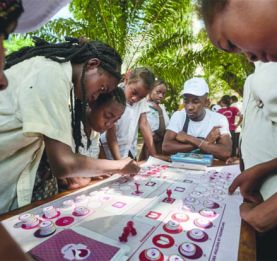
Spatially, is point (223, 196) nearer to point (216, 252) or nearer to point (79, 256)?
point (216, 252)

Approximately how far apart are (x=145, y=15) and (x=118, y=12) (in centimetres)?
49

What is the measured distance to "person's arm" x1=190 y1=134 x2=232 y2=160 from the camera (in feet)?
6.56

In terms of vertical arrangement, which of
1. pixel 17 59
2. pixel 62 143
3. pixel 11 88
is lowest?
pixel 62 143

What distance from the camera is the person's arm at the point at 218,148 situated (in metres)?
2.00

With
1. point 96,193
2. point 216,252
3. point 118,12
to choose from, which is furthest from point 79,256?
point 118,12

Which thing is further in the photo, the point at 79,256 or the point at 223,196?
the point at 223,196

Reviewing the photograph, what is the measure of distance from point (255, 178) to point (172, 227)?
344mm

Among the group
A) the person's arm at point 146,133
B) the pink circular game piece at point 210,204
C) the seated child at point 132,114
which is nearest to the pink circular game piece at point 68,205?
the pink circular game piece at point 210,204

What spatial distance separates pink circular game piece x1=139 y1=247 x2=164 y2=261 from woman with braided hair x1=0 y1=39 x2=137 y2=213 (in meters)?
0.46

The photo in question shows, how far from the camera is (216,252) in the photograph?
65 centimetres

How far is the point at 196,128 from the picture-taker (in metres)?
2.23

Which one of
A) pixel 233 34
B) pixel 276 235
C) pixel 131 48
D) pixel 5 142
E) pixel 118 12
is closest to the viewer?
pixel 233 34

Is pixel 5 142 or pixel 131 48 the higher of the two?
pixel 131 48

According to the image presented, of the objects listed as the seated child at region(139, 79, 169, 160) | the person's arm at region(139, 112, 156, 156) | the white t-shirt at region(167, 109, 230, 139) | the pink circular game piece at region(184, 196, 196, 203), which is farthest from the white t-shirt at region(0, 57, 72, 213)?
the seated child at region(139, 79, 169, 160)
